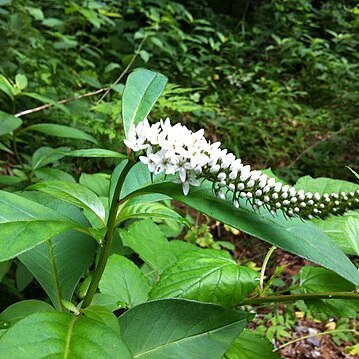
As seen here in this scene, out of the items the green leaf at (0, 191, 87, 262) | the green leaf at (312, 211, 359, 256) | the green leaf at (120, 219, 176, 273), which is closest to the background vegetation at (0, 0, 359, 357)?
the green leaf at (312, 211, 359, 256)

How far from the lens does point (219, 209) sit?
85 centimetres

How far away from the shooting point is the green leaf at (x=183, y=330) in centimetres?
88

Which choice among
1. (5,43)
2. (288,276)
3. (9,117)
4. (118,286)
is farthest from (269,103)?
(118,286)

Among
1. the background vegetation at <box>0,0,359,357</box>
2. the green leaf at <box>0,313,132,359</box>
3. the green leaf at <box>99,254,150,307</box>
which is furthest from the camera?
the background vegetation at <box>0,0,359,357</box>

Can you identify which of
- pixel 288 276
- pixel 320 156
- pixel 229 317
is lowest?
pixel 288 276

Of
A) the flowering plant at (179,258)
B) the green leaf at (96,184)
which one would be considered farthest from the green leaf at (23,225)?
the green leaf at (96,184)

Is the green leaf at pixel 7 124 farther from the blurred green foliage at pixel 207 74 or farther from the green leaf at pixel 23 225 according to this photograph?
the green leaf at pixel 23 225

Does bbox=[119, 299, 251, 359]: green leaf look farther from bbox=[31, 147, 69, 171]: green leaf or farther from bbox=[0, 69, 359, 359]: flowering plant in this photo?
bbox=[31, 147, 69, 171]: green leaf

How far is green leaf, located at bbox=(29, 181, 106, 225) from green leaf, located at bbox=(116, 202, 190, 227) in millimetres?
68

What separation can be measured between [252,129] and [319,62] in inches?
83.0

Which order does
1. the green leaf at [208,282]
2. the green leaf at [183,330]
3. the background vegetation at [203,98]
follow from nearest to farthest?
1. the green leaf at [183,330]
2. the green leaf at [208,282]
3. the background vegetation at [203,98]

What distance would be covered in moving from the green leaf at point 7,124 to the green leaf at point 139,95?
3.11 ft

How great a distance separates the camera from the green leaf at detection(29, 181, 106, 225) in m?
0.98

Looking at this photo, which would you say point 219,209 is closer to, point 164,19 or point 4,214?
point 4,214
